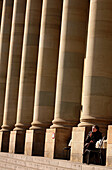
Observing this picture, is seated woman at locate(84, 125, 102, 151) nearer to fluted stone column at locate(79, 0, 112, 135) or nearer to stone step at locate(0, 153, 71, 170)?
stone step at locate(0, 153, 71, 170)

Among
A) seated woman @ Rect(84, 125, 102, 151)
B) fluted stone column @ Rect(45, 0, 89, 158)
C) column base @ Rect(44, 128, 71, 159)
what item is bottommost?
column base @ Rect(44, 128, 71, 159)

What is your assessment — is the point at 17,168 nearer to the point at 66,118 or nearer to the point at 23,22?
the point at 66,118

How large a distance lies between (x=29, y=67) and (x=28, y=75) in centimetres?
180

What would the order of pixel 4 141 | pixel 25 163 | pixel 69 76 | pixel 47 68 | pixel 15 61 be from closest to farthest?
pixel 25 163
pixel 69 76
pixel 47 68
pixel 4 141
pixel 15 61

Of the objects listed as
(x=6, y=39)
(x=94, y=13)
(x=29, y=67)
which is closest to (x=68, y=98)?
(x=94, y=13)

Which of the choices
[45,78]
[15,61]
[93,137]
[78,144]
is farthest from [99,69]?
[15,61]

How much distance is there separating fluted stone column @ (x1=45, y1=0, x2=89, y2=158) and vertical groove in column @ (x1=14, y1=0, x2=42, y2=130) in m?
24.0

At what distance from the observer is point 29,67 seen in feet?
393

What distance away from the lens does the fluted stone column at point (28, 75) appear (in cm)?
11825

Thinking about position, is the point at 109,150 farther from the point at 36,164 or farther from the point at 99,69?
the point at 36,164

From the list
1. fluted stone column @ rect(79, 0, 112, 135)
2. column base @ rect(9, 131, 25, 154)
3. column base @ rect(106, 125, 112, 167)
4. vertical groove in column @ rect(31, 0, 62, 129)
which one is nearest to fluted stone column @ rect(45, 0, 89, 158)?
vertical groove in column @ rect(31, 0, 62, 129)

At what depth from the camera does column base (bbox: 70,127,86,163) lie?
79.7 metres

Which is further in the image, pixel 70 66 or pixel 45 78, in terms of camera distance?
pixel 45 78

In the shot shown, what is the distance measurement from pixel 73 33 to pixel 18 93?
40.9 m
